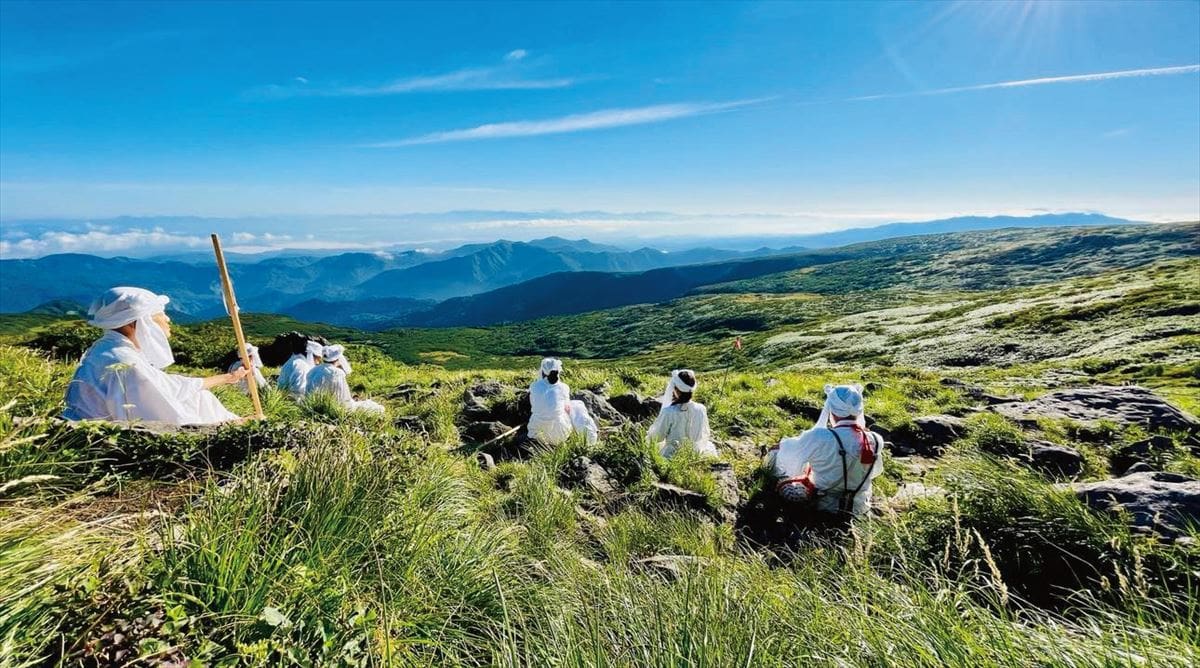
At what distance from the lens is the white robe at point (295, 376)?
13625 millimetres

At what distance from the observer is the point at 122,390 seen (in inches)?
271

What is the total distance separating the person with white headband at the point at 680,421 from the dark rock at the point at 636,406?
13.5 feet

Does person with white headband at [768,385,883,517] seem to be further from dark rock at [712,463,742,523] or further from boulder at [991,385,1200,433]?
boulder at [991,385,1200,433]

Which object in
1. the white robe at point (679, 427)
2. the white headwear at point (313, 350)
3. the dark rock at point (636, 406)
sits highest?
the white headwear at point (313, 350)

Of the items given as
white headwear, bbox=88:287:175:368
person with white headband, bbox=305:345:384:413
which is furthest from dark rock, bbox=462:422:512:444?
white headwear, bbox=88:287:175:368

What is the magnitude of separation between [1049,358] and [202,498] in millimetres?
49294

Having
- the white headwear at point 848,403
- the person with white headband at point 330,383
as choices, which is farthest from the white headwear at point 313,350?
the white headwear at point 848,403

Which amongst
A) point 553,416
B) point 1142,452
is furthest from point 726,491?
point 1142,452

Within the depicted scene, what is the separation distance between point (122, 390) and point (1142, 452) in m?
18.3

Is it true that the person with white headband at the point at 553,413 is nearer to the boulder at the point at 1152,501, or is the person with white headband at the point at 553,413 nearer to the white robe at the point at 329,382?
the white robe at the point at 329,382

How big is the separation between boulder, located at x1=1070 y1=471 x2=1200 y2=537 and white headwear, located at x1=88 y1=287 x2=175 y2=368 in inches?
453

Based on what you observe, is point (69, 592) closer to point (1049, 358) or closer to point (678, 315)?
point (1049, 358)

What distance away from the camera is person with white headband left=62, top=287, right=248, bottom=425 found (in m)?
6.82

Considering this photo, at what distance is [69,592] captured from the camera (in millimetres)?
2510
